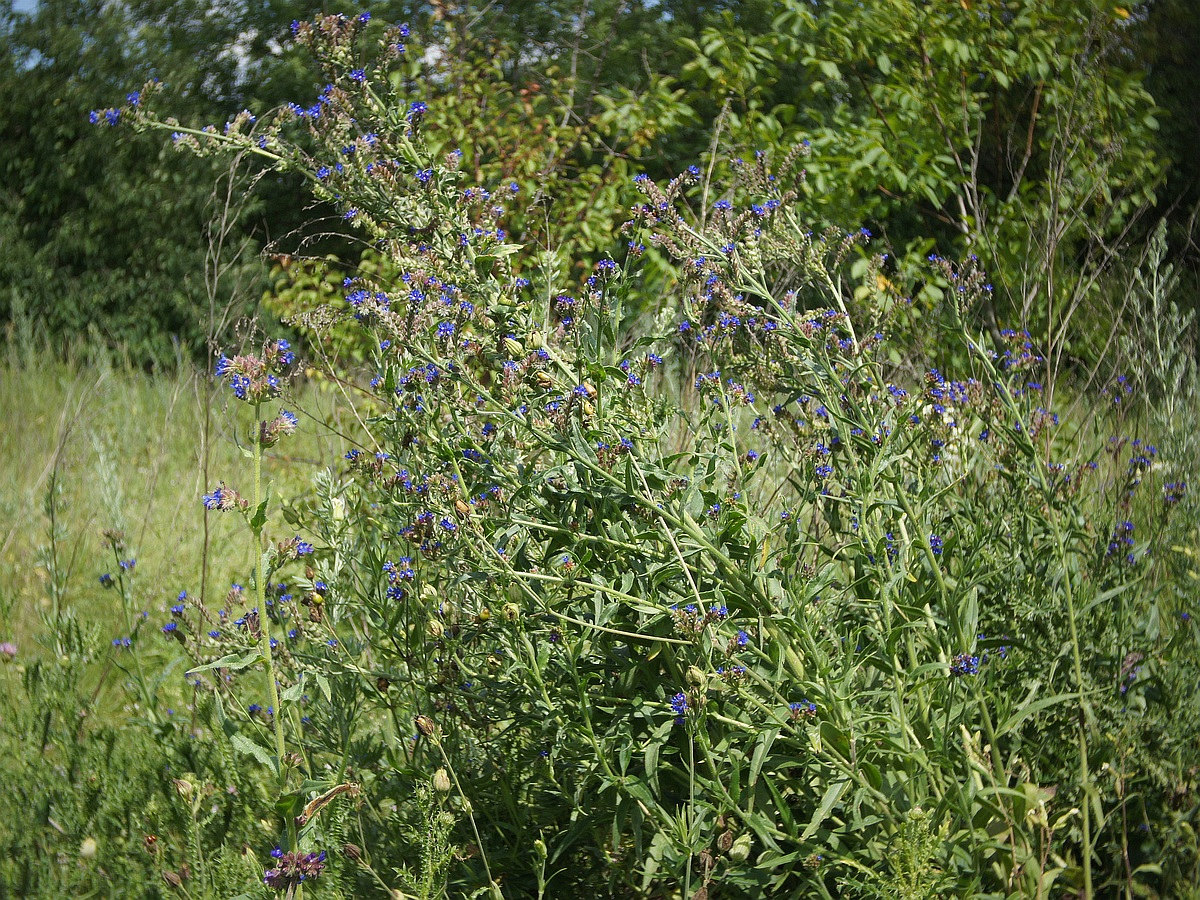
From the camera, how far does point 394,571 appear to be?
7.68 feet

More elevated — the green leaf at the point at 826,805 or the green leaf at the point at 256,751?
the green leaf at the point at 256,751

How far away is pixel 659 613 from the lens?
1943 mm

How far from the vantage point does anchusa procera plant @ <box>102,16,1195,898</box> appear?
202 cm

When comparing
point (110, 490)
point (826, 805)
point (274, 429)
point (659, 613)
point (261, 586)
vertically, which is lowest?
point (110, 490)

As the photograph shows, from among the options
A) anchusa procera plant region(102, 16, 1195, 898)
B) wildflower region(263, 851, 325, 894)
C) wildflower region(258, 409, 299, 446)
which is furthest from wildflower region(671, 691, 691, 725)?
wildflower region(258, 409, 299, 446)

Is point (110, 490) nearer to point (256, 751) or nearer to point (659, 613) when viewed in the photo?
point (256, 751)

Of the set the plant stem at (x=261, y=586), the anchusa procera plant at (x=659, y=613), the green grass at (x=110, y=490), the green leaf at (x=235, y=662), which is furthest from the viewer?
the green grass at (x=110, y=490)

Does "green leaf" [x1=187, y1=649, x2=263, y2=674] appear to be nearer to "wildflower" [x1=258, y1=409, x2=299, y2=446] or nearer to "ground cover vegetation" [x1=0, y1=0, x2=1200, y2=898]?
"ground cover vegetation" [x1=0, y1=0, x2=1200, y2=898]

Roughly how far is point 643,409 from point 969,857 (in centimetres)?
112

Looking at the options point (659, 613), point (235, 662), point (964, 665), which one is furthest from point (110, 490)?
point (964, 665)

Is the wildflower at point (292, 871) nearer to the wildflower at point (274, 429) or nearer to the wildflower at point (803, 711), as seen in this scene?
the wildflower at point (274, 429)

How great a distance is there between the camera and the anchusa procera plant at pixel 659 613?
6.62 feet

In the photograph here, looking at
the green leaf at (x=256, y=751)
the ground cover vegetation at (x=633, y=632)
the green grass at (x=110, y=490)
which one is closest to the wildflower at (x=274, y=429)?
the ground cover vegetation at (x=633, y=632)

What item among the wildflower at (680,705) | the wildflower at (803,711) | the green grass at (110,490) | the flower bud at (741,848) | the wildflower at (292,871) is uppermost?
the wildflower at (680,705)
